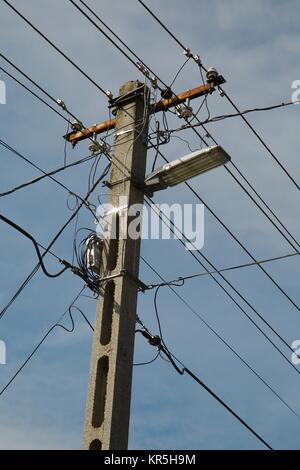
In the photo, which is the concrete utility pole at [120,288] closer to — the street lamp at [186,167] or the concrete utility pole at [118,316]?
the concrete utility pole at [118,316]

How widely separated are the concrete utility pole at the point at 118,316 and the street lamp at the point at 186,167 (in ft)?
0.72

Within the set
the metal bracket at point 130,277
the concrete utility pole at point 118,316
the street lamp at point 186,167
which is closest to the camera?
the concrete utility pole at point 118,316

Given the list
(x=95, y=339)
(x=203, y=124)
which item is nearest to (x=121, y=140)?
(x=203, y=124)

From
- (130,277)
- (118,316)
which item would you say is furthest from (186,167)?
(118,316)

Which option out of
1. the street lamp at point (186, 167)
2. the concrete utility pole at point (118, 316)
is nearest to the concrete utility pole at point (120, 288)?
the concrete utility pole at point (118, 316)

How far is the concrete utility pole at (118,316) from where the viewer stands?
27.6 feet

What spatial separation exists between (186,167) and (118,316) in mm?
2149

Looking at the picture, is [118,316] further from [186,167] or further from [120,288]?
[186,167]

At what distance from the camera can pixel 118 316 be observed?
8.98 m

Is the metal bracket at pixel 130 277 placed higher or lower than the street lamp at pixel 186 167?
lower

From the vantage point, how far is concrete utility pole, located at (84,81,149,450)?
27.6 ft

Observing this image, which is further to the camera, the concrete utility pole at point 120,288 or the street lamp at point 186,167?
the street lamp at point 186,167

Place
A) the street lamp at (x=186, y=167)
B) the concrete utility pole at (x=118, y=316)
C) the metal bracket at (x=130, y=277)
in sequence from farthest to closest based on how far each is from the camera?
the street lamp at (x=186, y=167) < the metal bracket at (x=130, y=277) < the concrete utility pole at (x=118, y=316)
